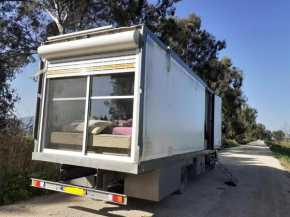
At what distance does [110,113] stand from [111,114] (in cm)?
3

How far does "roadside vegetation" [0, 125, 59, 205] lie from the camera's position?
19.1ft

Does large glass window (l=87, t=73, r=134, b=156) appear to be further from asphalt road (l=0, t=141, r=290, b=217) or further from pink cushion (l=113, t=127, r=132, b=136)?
asphalt road (l=0, t=141, r=290, b=217)

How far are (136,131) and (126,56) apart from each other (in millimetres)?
1261

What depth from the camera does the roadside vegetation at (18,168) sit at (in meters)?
5.81

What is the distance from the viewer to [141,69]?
400 centimetres

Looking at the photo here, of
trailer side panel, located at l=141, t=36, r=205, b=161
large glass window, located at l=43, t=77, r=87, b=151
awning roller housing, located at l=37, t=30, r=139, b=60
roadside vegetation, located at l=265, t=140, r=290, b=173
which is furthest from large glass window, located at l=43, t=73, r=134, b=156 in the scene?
roadside vegetation, located at l=265, t=140, r=290, b=173

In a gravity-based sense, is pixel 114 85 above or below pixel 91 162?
above

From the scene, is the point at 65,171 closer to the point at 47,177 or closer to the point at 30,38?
the point at 47,177

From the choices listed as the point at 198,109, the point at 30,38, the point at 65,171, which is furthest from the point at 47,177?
the point at 30,38

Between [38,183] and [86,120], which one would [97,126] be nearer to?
[86,120]

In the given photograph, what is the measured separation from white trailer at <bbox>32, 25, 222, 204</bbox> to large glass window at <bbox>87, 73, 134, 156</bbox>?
16 mm

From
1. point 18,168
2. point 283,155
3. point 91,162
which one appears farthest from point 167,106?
point 283,155

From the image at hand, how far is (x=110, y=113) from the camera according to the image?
14.7ft

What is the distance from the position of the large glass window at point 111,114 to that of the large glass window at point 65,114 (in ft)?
0.78
